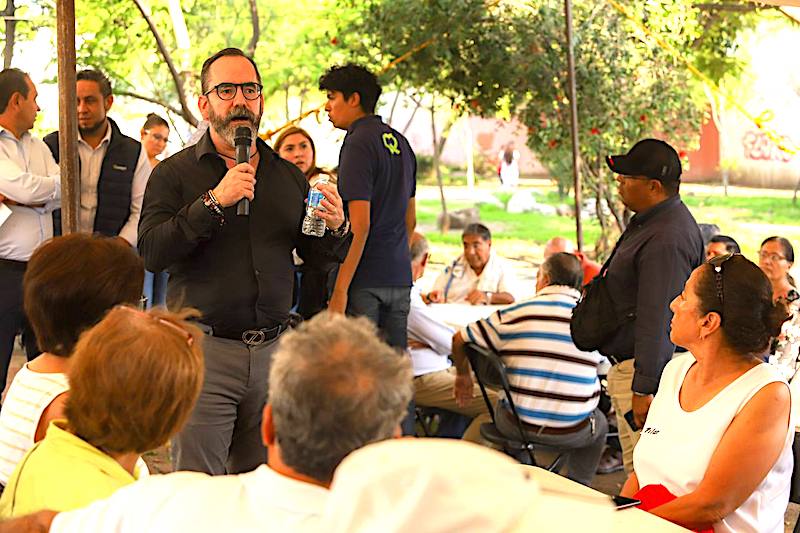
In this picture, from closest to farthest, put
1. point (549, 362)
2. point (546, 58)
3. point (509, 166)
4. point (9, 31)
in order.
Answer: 1. point (549, 362)
2. point (9, 31)
3. point (546, 58)
4. point (509, 166)

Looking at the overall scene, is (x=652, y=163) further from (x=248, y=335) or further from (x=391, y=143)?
(x=248, y=335)

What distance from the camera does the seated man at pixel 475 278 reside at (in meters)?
6.10

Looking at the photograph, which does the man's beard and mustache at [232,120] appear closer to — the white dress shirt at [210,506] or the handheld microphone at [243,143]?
the handheld microphone at [243,143]

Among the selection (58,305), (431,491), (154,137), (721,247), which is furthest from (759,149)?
(431,491)

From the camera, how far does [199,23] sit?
10297 mm

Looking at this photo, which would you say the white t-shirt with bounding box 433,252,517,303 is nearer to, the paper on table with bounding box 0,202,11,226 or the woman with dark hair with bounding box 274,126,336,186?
the woman with dark hair with bounding box 274,126,336,186

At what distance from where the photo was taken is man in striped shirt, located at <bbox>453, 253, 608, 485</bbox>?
159 inches

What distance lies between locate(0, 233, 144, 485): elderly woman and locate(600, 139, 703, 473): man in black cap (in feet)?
6.10

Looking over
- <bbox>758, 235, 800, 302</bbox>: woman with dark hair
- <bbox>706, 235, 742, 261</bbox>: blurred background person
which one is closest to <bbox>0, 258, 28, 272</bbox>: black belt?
<bbox>706, 235, 742, 261</bbox>: blurred background person

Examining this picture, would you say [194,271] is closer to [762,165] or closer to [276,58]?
[276,58]

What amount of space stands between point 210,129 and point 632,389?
168 cm

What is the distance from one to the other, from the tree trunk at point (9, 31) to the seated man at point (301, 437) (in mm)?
6220

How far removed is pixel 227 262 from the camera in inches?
109

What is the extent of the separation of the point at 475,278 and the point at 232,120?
11.8 ft
